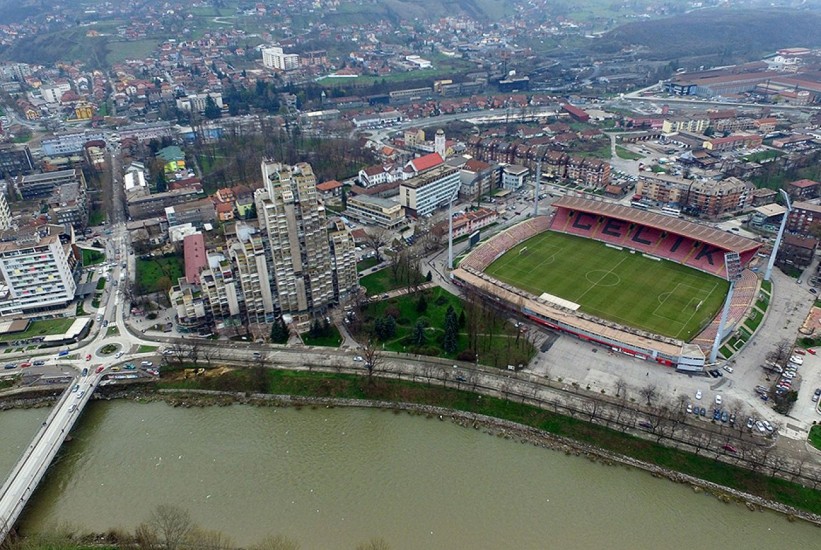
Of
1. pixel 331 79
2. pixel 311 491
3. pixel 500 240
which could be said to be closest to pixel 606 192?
pixel 500 240

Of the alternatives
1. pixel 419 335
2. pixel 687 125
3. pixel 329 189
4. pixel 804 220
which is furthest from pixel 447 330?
pixel 687 125

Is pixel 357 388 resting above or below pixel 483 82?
below

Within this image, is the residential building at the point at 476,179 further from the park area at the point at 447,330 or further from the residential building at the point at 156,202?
the residential building at the point at 156,202

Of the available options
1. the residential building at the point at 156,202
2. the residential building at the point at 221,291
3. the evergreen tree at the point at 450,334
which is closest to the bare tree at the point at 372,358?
the evergreen tree at the point at 450,334

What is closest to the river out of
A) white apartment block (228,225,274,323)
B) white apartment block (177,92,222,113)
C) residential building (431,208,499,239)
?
white apartment block (228,225,274,323)

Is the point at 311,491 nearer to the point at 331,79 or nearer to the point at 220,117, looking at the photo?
the point at 220,117

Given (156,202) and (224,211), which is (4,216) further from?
(224,211)
